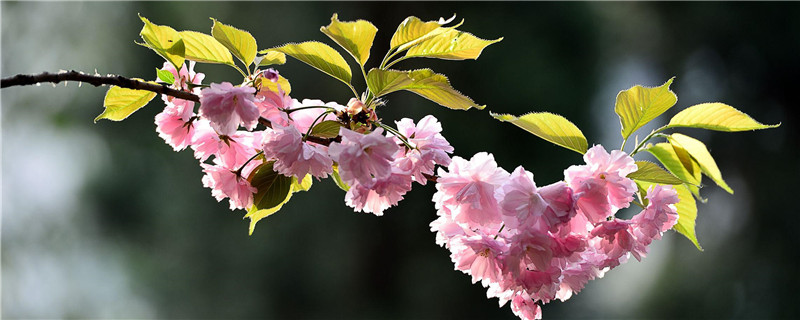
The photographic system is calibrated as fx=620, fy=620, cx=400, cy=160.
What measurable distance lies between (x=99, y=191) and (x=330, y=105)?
7.12 feet

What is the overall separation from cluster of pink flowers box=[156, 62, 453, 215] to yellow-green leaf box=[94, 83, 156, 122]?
20 millimetres

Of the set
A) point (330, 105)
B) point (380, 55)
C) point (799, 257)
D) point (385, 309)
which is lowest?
point (385, 309)

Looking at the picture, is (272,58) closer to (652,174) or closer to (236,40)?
(236,40)

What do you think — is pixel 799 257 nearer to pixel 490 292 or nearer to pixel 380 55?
pixel 380 55

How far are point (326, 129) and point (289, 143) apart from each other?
0.04m

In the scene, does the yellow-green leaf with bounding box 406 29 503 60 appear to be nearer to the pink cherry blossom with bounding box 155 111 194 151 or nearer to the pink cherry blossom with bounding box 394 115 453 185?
the pink cherry blossom with bounding box 394 115 453 185

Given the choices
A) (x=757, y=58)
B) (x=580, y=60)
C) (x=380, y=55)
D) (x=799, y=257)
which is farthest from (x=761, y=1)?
(x=380, y=55)

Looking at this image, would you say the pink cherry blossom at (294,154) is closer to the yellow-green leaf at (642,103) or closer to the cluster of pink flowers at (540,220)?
the cluster of pink flowers at (540,220)

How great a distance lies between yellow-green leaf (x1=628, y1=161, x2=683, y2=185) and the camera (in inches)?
13.8

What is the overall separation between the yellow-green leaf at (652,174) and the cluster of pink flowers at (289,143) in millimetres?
110

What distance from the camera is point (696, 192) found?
45cm

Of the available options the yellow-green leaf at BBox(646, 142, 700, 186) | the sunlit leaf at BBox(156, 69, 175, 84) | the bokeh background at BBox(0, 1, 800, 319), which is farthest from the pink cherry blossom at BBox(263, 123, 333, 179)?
the bokeh background at BBox(0, 1, 800, 319)

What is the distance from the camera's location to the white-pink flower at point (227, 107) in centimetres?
33

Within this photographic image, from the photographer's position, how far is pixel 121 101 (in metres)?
Answer: 0.41
